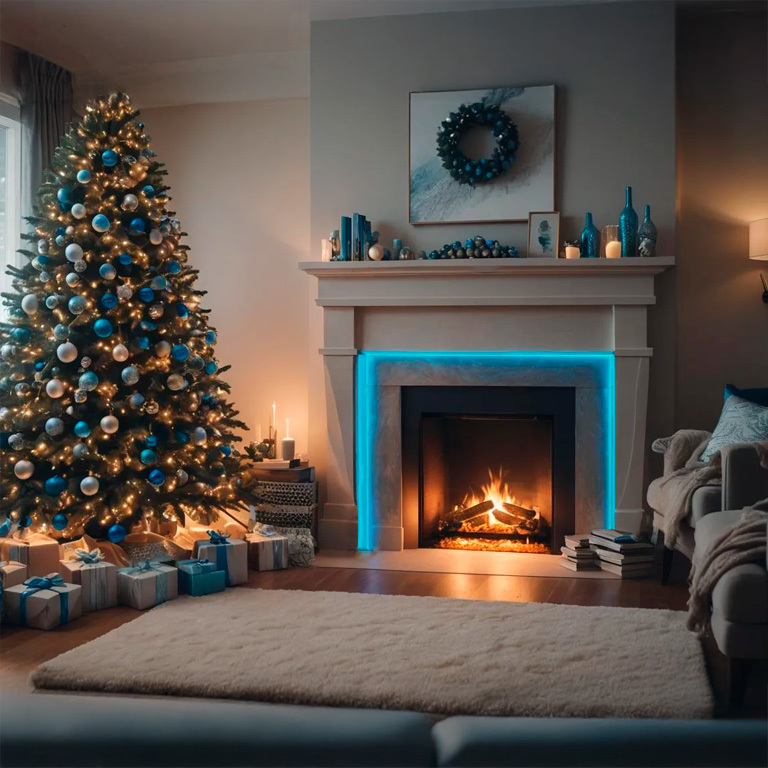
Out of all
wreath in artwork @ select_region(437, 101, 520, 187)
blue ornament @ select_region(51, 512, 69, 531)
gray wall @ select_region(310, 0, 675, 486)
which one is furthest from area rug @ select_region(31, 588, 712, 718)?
wreath in artwork @ select_region(437, 101, 520, 187)

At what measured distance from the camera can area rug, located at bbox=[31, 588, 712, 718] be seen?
7.90ft

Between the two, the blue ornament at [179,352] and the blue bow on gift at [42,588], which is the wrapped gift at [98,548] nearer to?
the blue bow on gift at [42,588]

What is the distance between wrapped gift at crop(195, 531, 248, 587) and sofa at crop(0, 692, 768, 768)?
271 cm

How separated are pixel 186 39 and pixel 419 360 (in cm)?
232

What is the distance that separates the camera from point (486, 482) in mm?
4703

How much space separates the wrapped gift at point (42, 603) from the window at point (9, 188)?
88.8 inches

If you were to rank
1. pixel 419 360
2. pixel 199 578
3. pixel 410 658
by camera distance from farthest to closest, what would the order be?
1. pixel 419 360
2. pixel 199 578
3. pixel 410 658

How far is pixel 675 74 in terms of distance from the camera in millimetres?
4383

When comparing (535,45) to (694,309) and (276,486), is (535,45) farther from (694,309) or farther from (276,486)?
(276,486)

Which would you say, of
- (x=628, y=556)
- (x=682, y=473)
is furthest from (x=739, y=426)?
(x=628, y=556)

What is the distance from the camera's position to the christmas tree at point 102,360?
369cm

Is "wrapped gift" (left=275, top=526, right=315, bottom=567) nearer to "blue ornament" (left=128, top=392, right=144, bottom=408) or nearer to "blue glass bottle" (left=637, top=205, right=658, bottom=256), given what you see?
"blue ornament" (left=128, top=392, right=144, bottom=408)

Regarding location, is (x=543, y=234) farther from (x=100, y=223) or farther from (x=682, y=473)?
(x=100, y=223)

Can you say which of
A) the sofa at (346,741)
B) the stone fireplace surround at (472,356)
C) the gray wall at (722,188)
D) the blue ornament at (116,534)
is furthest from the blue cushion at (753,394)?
the sofa at (346,741)
